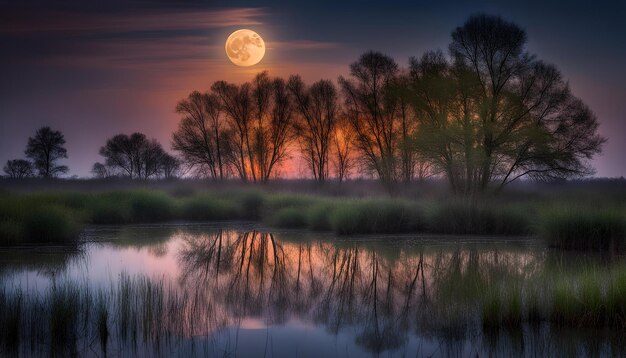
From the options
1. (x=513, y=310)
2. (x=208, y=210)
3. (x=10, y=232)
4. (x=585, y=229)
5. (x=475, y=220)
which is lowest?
(x=513, y=310)

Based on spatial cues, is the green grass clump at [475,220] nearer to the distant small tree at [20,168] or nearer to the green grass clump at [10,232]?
the green grass clump at [10,232]

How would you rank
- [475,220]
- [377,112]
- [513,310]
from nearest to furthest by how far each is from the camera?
[513,310] → [475,220] → [377,112]

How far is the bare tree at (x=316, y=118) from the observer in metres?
43.1

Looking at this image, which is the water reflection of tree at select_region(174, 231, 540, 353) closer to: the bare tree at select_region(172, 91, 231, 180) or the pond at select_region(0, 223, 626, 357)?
the pond at select_region(0, 223, 626, 357)

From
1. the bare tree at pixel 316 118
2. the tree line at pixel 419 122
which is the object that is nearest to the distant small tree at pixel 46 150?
the tree line at pixel 419 122

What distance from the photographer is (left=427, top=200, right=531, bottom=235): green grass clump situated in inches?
820

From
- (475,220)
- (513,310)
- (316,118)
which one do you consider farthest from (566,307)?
(316,118)

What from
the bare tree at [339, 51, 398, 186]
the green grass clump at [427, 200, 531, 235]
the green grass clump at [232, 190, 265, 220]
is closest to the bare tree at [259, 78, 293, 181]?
the bare tree at [339, 51, 398, 186]

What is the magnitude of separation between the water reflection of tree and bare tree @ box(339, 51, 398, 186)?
17.9 metres

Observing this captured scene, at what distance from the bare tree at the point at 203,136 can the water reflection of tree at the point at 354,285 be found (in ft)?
94.9

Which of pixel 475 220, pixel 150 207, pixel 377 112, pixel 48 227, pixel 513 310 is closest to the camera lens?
pixel 513 310

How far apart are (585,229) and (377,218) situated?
6871mm

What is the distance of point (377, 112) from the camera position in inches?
1438

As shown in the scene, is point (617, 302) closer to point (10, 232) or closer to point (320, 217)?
point (320, 217)
